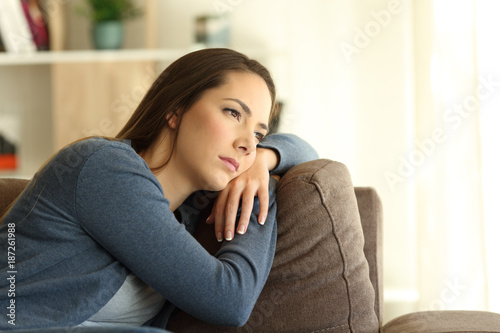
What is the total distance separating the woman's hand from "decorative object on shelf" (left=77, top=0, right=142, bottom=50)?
187 centimetres

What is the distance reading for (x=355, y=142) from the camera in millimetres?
3035

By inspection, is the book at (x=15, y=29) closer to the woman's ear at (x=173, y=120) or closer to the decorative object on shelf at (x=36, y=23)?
the decorative object on shelf at (x=36, y=23)

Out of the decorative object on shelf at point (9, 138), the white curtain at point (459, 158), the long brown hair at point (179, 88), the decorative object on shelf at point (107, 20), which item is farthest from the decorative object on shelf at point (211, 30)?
the long brown hair at point (179, 88)

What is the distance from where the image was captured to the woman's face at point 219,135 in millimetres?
1241

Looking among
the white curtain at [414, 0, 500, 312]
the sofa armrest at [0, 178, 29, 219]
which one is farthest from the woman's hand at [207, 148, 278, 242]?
the white curtain at [414, 0, 500, 312]

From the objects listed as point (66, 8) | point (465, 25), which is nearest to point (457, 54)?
point (465, 25)

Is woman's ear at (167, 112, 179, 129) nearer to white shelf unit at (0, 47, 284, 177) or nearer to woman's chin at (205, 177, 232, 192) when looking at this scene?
woman's chin at (205, 177, 232, 192)

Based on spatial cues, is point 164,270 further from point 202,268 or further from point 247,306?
point 247,306

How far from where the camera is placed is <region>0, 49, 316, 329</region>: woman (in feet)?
3.47

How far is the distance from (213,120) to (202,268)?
0.33m

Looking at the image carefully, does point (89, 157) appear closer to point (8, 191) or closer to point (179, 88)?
point (179, 88)

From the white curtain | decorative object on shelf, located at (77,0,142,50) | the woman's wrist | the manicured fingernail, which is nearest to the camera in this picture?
the manicured fingernail

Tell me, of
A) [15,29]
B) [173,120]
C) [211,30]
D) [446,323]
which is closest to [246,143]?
[173,120]

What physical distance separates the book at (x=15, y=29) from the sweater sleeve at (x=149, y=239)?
2086 millimetres
